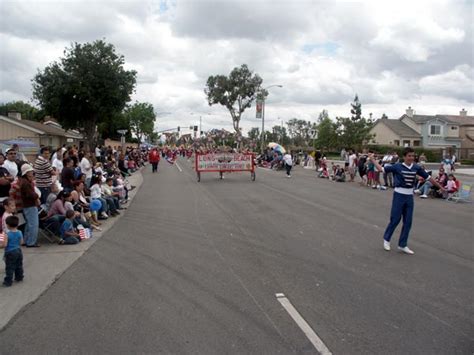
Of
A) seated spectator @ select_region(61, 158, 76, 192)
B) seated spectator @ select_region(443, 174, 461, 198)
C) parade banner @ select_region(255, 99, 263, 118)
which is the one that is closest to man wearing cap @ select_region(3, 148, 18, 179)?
seated spectator @ select_region(61, 158, 76, 192)

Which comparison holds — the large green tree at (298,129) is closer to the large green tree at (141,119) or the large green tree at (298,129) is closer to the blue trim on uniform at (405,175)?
the large green tree at (141,119)

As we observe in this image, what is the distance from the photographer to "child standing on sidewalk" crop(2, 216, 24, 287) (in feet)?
20.4

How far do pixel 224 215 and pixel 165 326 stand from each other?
24.1ft

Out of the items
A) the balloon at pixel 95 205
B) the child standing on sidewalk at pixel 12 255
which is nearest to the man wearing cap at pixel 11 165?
the balloon at pixel 95 205

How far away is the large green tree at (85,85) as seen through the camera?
134 feet

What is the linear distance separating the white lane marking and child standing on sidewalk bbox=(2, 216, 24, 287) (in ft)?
11.9

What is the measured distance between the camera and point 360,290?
5.97 m

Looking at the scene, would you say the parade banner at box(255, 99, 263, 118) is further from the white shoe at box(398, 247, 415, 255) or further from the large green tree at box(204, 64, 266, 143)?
the white shoe at box(398, 247, 415, 255)

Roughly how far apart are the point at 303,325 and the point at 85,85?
131ft

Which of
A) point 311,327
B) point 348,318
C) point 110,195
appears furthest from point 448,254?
point 110,195

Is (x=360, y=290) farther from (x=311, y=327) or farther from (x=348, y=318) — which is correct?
(x=311, y=327)

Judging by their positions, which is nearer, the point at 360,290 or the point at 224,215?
the point at 360,290

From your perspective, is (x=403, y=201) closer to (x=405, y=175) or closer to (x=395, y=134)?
(x=405, y=175)

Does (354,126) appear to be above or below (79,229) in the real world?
above
